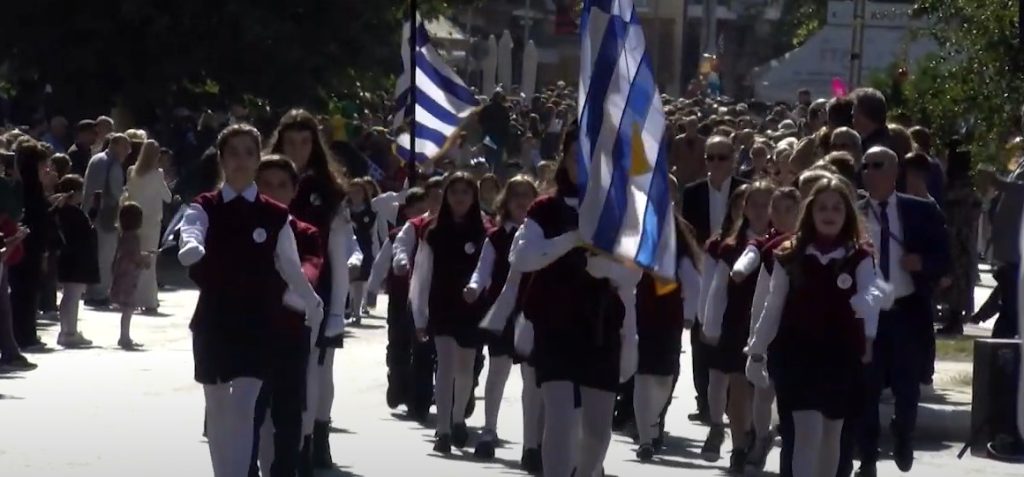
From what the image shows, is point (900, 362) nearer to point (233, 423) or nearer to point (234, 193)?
point (233, 423)

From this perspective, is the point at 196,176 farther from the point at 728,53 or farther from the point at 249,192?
the point at 728,53

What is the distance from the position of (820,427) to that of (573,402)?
1145mm

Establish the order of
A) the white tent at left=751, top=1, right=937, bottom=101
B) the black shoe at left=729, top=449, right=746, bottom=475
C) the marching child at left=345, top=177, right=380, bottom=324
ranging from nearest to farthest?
the black shoe at left=729, top=449, right=746, bottom=475
the marching child at left=345, top=177, right=380, bottom=324
the white tent at left=751, top=1, right=937, bottom=101

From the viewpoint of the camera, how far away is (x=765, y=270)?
33.7 ft

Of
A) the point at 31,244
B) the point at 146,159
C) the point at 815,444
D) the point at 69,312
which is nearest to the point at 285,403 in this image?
the point at 815,444

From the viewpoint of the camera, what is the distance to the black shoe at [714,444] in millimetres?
12734

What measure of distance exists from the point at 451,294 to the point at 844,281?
141 inches

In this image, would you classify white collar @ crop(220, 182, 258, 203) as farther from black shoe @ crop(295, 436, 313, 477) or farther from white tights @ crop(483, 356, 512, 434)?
white tights @ crop(483, 356, 512, 434)

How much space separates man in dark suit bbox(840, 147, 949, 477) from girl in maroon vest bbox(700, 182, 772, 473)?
756 millimetres


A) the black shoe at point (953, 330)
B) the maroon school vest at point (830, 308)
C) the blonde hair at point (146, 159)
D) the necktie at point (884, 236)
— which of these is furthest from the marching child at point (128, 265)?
the maroon school vest at point (830, 308)

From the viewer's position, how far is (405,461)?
1236 cm

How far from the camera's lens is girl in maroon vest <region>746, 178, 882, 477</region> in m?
9.71

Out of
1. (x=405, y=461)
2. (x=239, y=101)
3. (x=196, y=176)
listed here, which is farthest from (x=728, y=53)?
(x=405, y=461)

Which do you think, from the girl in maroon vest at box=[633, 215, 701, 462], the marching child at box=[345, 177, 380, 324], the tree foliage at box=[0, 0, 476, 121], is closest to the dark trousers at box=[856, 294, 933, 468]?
the girl in maroon vest at box=[633, 215, 701, 462]
